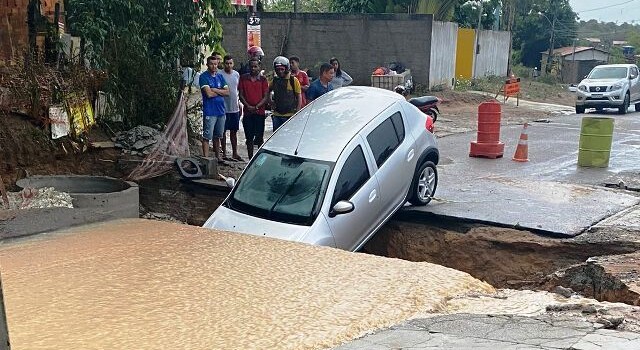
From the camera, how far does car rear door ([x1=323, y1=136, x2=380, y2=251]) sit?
778cm

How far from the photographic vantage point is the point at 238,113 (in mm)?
12438

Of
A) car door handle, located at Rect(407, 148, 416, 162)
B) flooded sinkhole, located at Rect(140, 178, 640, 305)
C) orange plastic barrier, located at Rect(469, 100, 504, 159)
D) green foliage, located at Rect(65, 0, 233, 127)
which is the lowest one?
flooded sinkhole, located at Rect(140, 178, 640, 305)

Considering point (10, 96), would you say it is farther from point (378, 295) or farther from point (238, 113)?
point (378, 295)

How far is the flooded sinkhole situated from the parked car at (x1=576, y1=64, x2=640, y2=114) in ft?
62.3

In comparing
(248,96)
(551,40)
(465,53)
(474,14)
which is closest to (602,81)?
(465,53)

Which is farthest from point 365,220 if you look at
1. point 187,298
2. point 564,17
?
point 564,17

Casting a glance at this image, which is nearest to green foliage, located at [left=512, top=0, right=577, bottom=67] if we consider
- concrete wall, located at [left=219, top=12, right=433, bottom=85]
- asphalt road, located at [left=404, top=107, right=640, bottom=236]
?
concrete wall, located at [left=219, top=12, right=433, bottom=85]

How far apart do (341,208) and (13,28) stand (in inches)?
232

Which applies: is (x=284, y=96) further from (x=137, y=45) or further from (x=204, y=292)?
(x=204, y=292)

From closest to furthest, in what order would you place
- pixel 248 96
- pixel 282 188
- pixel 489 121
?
pixel 282 188
pixel 248 96
pixel 489 121

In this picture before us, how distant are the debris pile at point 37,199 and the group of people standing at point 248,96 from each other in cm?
385

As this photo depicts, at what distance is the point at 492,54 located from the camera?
36.0 m

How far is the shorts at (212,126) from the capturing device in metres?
11.6

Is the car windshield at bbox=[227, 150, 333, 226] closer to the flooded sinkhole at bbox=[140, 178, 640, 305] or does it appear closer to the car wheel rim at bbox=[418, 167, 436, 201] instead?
the flooded sinkhole at bbox=[140, 178, 640, 305]
